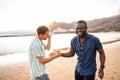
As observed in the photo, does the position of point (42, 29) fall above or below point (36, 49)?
above

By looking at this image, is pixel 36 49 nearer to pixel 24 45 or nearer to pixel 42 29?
pixel 42 29

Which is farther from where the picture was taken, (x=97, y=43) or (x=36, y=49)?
(x=97, y=43)

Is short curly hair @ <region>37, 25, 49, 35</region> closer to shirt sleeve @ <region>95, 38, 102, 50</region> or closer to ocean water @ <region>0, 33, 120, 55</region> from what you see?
shirt sleeve @ <region>95, 38, 102, 50</region>

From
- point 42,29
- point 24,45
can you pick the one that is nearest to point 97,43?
point 42,29

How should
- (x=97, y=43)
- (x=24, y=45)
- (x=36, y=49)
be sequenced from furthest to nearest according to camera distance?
(x=24, y=45), (x=97, y=43), (x=36, y=49)

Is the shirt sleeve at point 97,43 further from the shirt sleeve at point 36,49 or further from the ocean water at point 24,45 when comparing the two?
the ocean water at point 24,45

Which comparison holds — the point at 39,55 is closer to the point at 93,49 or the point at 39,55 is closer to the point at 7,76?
the point at 93,49

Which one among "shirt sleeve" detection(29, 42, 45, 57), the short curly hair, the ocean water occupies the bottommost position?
the ocean water

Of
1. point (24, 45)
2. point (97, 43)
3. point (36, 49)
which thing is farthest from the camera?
point (24, 45)

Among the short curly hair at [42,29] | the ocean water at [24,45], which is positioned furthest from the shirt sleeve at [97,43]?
the ocean water at [24,45]

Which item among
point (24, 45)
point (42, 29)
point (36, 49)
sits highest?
point (42, 29)

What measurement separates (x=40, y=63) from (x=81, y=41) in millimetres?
914

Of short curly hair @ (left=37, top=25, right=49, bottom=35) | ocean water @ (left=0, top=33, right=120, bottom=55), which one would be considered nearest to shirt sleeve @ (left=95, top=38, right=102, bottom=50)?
short curly hair @ (left=37, top=25, right=49, bottom=35)

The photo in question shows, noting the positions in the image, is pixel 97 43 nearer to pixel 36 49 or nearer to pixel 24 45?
pixel 36 49
